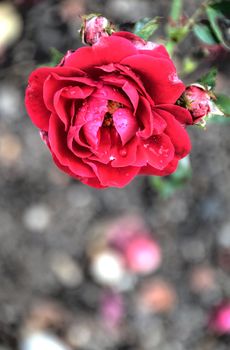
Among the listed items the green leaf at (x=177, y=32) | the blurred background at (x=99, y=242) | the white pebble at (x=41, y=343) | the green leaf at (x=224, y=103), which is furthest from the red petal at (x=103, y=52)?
the white pebble at (x=41, y=343)

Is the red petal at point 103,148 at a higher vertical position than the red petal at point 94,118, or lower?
lower

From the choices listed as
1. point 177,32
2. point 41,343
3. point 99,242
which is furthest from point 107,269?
point 177,32

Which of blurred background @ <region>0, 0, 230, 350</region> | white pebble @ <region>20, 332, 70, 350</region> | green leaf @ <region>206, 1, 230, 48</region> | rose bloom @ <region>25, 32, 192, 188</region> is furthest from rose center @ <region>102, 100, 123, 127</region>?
white pebble @ <region>20, 332, 70, 350</region>

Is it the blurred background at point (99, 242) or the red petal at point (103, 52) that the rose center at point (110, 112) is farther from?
the blurred background at point (99, 242)

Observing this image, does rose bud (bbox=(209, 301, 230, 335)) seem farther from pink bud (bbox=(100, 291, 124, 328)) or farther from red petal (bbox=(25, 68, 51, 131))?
red petal (bbox=(25, 68, 51, 131))

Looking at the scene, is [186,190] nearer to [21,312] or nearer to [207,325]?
[207,325]

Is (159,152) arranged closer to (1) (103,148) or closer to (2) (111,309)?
(1) (103,148)

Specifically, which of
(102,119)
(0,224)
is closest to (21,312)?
(0,224)

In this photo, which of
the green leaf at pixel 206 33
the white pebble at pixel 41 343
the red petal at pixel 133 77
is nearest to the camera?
the red petal at pixel 133 77
